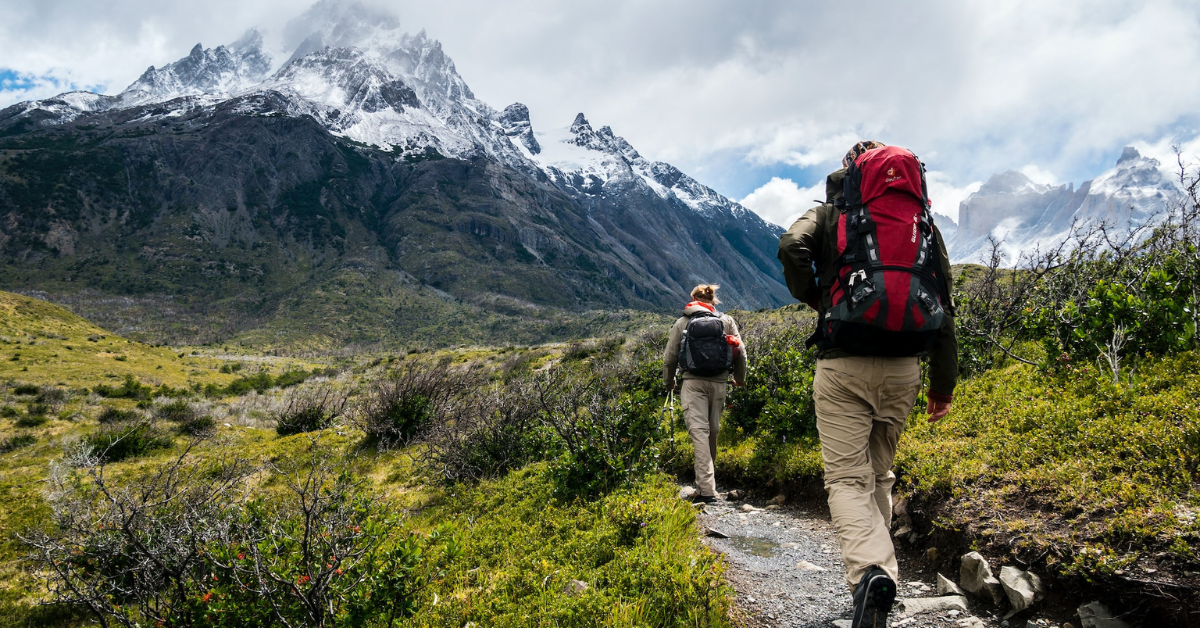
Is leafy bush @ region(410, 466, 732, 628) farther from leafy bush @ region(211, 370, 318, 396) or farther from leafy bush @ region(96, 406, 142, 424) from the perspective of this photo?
leafy bush @ region(211, 370, 318, 396)

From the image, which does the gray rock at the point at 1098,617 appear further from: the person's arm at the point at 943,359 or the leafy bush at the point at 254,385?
the leafy bush at the point at 254,385

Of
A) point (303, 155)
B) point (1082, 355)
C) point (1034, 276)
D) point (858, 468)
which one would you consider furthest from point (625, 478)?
point (303, 155)

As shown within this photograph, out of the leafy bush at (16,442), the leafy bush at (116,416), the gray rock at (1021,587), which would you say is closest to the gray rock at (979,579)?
the gray rock at (1021,587)

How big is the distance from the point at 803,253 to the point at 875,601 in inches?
69.3

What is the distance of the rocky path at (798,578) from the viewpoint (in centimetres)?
292

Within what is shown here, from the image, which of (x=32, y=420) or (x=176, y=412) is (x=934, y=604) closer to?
(x=32, y=420)

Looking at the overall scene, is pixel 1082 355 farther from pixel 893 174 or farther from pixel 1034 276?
pixel 893 174

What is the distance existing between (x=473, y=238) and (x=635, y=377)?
17439cm

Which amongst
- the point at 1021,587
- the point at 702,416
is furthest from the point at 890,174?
the point at 702,416

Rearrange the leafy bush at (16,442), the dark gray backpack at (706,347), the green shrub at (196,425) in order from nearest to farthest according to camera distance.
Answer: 1. the dark gray backpack at (706,347)
2. the leafy bush at (16,442)
3. the green shrub at (196,425)

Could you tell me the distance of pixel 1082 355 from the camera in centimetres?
547

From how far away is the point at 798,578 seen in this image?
3564 mm

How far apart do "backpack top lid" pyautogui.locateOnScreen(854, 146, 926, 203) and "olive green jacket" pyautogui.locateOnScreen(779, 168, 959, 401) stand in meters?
0.23

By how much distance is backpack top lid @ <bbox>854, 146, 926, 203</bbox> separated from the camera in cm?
276
